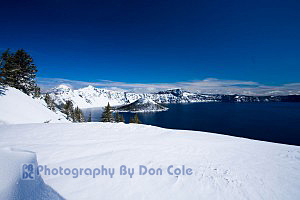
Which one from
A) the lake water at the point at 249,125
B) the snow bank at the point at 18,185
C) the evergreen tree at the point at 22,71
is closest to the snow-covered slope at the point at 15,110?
the evergreen tree at the point at 22,71

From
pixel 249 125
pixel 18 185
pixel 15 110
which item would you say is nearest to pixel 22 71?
pixel 15 110

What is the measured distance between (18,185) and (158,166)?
4.21 metres

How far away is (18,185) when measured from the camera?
349cm

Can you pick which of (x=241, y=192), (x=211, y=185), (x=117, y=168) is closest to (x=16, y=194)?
(x=117, y=168)

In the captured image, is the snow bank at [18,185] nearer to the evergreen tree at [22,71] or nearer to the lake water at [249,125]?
the evergreen tree at [22,71]

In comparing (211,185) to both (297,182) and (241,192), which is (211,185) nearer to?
(241,192)

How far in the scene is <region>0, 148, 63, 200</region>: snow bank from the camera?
3.16 metres

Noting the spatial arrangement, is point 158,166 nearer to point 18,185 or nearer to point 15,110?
point 18,185

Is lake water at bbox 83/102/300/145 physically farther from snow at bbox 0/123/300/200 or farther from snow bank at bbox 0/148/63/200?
snow bank at bbox 0/148/63/200

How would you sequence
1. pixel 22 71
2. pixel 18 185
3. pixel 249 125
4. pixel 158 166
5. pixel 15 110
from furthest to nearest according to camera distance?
1. pixel 249 125
2. pixel 22 71
3. pixel 15 110
4. pixel 158 166
5. pixel 18 185

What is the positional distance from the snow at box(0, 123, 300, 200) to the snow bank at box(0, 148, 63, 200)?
0.02m

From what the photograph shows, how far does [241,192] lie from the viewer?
13.2 ft

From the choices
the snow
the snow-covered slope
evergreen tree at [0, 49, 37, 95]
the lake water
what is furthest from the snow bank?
the lake water

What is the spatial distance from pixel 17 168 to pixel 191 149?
7.29 metres
